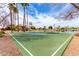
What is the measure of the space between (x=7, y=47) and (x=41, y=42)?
0.31 m

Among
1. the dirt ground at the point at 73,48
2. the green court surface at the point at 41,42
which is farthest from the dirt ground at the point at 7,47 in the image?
the dirt ground at the point at 73,48

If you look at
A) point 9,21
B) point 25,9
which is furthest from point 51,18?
point 9,21

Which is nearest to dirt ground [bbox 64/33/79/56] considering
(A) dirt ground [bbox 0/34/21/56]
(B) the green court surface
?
(B) the green court surface

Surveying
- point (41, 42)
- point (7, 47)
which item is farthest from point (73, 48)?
point (7, 47)

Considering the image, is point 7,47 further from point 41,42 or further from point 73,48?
point 73,48

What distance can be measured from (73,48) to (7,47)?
23.1 inches

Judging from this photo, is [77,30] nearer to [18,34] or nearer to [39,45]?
[39,45]

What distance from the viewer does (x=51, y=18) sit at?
1.50 metres

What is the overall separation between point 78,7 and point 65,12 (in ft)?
0.40

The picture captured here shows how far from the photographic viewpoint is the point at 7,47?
1.52 m

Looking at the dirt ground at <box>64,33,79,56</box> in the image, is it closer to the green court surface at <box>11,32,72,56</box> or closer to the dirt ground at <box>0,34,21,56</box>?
the green court surface at <box>11,32,72,56</box>

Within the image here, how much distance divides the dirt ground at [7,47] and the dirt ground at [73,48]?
428 millimetres

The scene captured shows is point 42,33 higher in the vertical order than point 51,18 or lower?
lower

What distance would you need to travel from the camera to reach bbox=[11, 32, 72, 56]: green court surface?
149 cm
